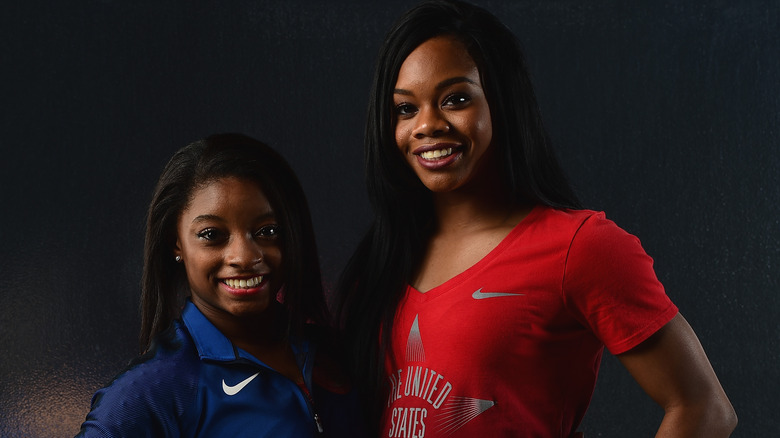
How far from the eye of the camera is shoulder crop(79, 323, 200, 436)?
931 mm

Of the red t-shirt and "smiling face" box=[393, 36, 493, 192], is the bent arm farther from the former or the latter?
"smiling face" box=[393, 36, 493, 192]

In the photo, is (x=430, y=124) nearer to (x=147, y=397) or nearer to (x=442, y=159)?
(x=442, y=159)

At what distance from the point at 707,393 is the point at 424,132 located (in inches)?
20.1

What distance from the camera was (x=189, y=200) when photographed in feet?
3.54

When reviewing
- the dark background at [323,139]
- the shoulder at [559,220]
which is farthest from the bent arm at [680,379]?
the dark background at [323,139]

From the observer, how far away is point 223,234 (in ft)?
3.45

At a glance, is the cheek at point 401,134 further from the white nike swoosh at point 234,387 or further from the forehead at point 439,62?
the white nike swoosh at point 234,387

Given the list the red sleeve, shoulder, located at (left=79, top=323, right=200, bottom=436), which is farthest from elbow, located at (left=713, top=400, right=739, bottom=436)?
shoulder, located at (left=79, top=323, right=200, bottom=436)

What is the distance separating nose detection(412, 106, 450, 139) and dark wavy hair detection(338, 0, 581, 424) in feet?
0.22

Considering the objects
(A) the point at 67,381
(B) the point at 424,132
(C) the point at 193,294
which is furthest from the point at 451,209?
(A) the point at 67,381

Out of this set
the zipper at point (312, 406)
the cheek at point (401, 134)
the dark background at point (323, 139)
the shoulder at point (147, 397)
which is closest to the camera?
the shoulder at point (147, 397)

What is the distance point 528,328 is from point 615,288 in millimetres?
123

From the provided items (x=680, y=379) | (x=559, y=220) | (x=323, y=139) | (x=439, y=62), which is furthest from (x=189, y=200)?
(x=323, y=139)

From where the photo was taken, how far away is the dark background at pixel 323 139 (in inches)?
72.0
